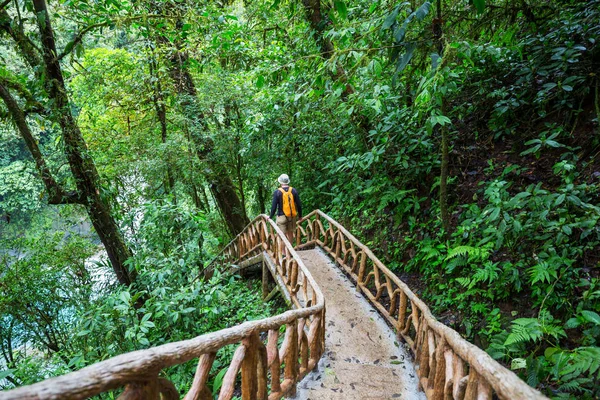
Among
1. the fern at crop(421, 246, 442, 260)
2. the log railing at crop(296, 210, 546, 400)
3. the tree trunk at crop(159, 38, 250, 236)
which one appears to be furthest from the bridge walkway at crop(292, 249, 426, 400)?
the tree trunk at crop(159, 38, 250, 236)

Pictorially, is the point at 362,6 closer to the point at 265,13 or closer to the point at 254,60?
the point at 265,13

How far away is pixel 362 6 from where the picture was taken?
645 cm

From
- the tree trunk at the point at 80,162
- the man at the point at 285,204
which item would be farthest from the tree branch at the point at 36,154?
the man at the point at 285,204

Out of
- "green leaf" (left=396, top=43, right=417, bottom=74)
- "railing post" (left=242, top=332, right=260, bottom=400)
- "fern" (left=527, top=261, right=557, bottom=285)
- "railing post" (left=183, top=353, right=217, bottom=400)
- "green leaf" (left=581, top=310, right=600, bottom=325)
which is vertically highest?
"green leaf" (left=396, top=43, right=417, bottom=74)

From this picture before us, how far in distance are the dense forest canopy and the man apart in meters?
1.48

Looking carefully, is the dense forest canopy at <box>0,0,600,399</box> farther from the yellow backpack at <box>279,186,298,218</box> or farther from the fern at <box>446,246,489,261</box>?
the yellow backpack at <box>279,186,298,218</box>

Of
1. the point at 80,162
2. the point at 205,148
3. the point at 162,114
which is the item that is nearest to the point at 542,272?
the point at 80,162

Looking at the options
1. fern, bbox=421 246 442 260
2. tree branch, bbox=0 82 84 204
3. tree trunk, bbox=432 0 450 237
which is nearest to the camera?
tree trunk, bbox=432 0 450 237

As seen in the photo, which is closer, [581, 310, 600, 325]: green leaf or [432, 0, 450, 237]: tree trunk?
[581, 310, 600, 325]: green leaf

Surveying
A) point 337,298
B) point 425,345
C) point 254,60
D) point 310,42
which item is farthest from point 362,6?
point 425,345

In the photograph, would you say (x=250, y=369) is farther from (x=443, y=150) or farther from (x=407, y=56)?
(x=443, y=150)

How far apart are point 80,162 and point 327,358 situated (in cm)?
496

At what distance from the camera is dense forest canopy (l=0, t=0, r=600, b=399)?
12.3ft

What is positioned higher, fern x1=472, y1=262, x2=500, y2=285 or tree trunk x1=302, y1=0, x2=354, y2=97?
tree trunk x1=302, y1=0, x2=354, y2=97
